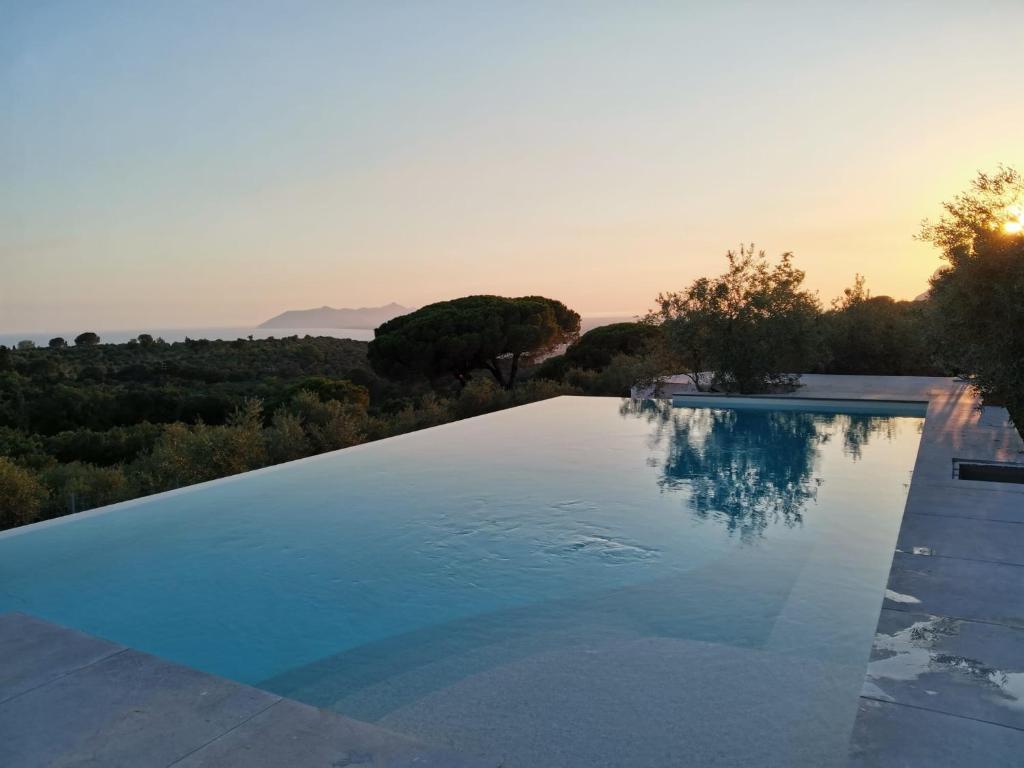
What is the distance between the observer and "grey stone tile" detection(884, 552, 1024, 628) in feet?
10.6

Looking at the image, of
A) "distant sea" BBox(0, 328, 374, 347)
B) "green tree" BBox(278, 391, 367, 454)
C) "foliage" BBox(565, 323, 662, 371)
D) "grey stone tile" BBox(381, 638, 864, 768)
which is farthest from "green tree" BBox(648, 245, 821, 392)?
"distant sea" BBox(0, 328, 374, 347)

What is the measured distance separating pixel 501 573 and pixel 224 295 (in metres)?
19.4

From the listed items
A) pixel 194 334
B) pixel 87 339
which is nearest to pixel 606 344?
pixel 194 334

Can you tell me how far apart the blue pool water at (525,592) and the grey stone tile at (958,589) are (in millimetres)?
329

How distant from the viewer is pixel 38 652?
2.85 meters

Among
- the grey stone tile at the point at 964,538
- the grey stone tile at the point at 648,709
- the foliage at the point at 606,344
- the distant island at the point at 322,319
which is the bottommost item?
the grey stone tile at the point at 648,709

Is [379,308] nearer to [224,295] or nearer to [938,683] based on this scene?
[224,295]

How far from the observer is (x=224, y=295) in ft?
71.5

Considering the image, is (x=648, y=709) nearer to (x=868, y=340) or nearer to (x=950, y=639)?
(x=950, y=639)

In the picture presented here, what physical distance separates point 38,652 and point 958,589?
404 cm

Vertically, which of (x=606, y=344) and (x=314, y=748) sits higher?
(x=606, y=344)

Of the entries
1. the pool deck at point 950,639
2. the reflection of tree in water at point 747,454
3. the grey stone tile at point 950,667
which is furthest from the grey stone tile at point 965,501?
the grey stone tile at point 950,667

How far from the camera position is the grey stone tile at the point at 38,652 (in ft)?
8.63

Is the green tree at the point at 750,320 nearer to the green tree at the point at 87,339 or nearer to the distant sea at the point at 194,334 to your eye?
the distant sea at the point at 194,334
